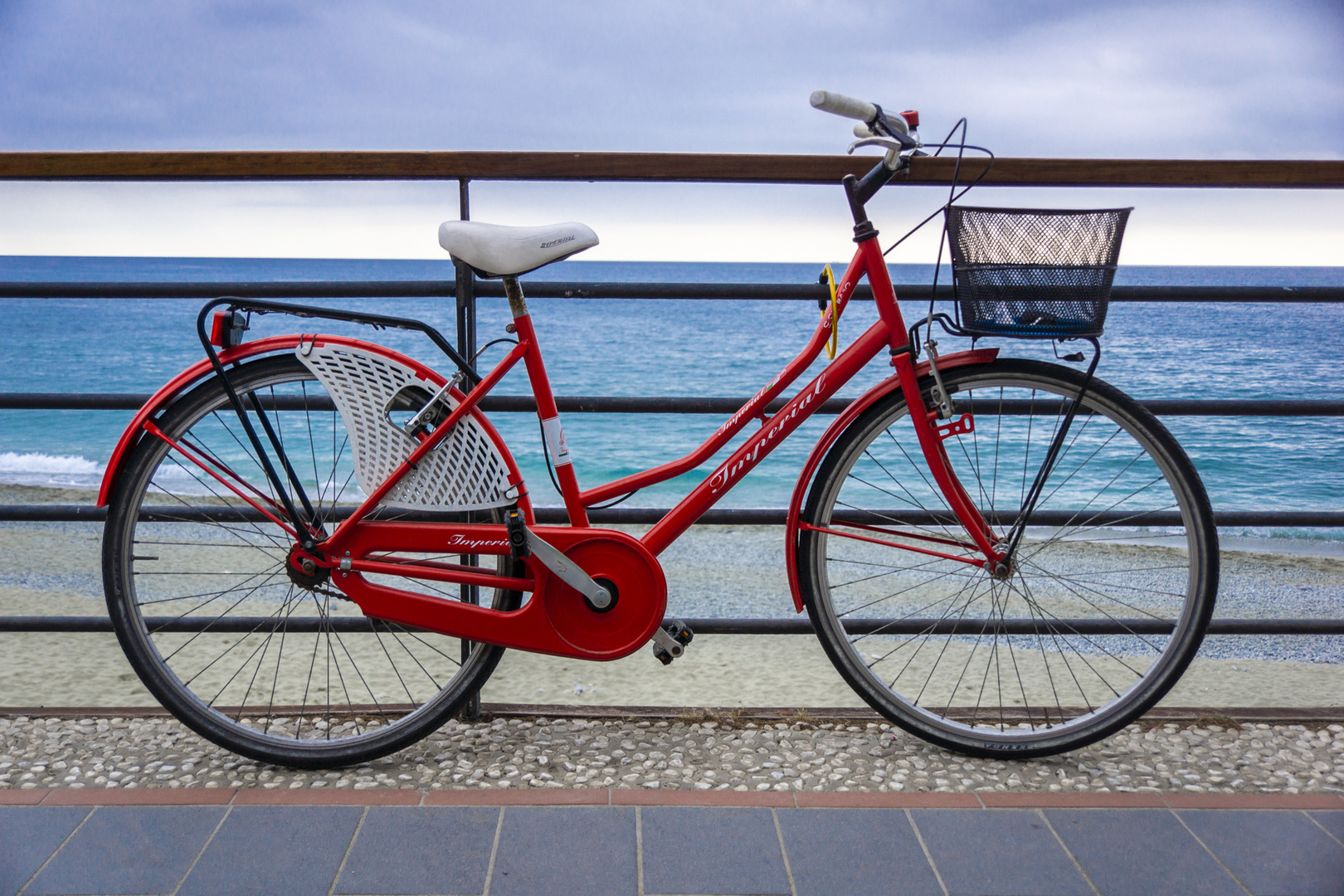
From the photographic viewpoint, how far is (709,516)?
2.13 meters

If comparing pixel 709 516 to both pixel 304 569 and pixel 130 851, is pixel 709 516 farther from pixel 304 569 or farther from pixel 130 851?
pixel 130 851

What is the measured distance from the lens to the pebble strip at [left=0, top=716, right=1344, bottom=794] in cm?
187

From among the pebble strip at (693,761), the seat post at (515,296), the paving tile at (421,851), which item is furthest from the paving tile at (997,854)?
the seat post at (515,296)

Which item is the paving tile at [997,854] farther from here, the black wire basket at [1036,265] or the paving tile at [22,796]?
the paving tile at [22,796]

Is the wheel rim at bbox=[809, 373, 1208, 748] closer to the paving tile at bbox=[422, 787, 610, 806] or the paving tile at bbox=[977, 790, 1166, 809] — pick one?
the paving tile at bbox=[977, 790, 1166, 809]

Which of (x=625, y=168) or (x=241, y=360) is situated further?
(x=625, y=168)

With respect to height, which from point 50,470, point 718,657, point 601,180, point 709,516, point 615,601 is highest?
point 601,180

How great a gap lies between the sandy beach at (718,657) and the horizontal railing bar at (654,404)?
1.03 meters

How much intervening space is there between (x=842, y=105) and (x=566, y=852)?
57.9 inches

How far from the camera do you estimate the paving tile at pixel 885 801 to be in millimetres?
1770

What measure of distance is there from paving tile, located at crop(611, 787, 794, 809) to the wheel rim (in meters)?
0.35

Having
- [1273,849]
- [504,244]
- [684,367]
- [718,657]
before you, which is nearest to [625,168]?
[504,244]

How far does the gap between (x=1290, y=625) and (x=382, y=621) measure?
2.24 meters

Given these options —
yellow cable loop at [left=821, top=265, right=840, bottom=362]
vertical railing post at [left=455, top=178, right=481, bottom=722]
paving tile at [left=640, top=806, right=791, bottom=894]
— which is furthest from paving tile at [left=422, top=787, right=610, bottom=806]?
yellow cable loop at [left=821, top=265, right=840, bottom=362]
